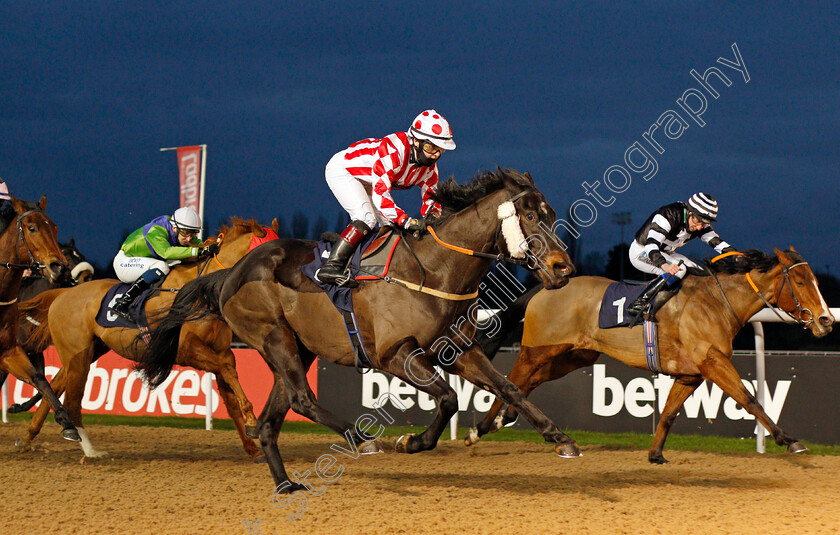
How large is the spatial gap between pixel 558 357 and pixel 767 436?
252 centimetres

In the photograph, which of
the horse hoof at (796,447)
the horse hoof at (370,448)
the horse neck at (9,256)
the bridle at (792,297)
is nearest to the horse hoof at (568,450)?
the horse hoof at (370,448)

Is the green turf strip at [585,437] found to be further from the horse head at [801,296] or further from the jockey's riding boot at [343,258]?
the jockey's riding boot at [343,258]

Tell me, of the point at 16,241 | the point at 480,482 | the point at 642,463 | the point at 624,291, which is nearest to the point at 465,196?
the point at 480,482

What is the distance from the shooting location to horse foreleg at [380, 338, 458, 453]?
14.8ft

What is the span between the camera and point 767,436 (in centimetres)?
812

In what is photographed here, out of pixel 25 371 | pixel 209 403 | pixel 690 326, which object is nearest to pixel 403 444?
pixel 690 326

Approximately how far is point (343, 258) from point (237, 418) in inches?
102

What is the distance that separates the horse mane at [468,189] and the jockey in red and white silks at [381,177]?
3.9 inches

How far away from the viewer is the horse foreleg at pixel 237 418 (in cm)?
683

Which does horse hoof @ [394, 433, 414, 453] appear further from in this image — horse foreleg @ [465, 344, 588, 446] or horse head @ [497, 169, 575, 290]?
horse foreleg @ [465, 344, 588, 446]

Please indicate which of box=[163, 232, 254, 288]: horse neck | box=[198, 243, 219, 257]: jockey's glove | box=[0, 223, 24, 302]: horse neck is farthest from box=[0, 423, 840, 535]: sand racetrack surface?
box=[198, 243, 219, 257]: jockey's glove

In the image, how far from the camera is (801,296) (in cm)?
635

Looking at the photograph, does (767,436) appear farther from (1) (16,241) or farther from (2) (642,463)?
(1) (16,241)

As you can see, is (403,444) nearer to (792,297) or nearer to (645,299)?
(645,299)
